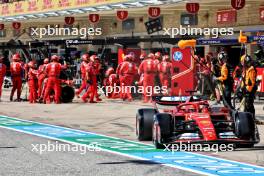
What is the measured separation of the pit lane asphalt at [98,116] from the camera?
36.3 ft

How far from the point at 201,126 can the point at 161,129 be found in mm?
662

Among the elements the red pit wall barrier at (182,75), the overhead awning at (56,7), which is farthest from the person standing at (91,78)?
the overhead awning at (56,7)

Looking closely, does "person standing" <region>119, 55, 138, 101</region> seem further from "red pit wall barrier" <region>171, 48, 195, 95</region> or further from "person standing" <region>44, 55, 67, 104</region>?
"person standing" <region>44, 55, 67, 104</region>

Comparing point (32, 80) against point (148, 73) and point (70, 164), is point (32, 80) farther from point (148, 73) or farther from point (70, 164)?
point (70, 164)

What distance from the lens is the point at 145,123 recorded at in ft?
40.2

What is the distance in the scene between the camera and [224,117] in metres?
11.8

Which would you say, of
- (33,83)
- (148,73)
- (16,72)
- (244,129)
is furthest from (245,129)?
(16,72)

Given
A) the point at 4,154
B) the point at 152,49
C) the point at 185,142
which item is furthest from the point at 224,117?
the point at 152,49

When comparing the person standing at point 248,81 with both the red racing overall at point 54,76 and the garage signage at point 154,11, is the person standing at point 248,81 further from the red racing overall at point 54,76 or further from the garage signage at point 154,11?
the garage signage at point 154,11

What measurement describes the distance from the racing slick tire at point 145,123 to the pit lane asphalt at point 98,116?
0.70m

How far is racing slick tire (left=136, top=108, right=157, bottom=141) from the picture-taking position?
12.2 metres

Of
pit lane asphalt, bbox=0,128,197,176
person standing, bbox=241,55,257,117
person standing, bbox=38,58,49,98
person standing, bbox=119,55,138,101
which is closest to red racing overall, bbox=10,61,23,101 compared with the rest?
person standing, bbox=38,58,49,98

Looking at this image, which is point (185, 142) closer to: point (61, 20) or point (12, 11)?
point (61, 20)

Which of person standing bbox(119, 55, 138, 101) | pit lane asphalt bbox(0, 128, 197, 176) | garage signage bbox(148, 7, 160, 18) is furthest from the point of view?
garage signage bbox(148, 7, 160, 18)
